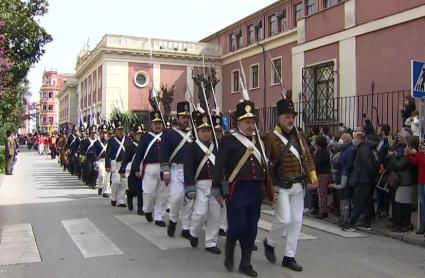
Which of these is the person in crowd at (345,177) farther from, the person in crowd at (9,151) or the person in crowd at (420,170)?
the person in crowd at (9,151)

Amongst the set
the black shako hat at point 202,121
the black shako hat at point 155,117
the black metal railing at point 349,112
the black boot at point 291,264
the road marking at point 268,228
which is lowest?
the road marking at point 268,228

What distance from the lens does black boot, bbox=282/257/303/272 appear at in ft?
22.8

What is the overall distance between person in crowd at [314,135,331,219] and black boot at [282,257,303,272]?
462 centimetres

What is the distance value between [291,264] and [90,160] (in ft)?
41.6

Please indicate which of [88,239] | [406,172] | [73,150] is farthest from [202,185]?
[73,150]

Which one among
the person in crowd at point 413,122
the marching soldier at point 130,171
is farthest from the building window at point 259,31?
the person in crowd at point 413,122

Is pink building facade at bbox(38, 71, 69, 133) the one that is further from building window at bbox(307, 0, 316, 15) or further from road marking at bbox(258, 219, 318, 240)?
road marking at bbox(258, 219, 318, 240)

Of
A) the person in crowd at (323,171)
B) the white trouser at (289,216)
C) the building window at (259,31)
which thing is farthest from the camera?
the building window at (259,31)

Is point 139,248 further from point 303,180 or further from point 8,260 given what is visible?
point 303,180

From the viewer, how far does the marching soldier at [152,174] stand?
34.6ft

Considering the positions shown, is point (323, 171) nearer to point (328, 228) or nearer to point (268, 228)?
point (328, 228)

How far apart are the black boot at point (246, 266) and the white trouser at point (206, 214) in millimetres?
1240

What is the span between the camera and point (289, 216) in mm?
7074

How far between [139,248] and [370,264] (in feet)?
10.6
